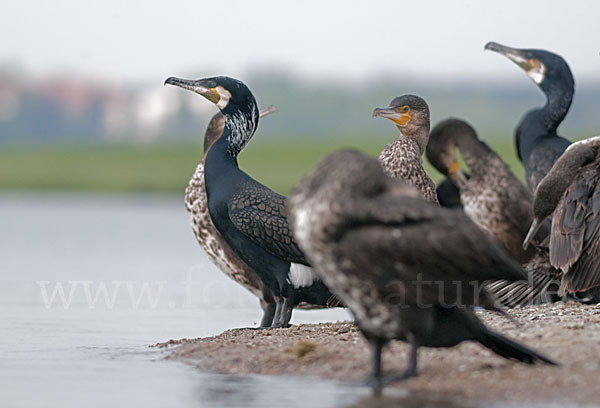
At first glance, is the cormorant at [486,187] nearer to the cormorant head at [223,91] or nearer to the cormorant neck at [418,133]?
the cormorant neck at [418,133]

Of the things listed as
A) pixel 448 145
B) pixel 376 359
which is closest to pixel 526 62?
pixel 448 145

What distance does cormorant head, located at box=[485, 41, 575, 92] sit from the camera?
1224 cm

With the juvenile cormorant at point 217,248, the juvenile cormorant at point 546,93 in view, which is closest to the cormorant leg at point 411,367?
the juvenile cormorant at point 217,248

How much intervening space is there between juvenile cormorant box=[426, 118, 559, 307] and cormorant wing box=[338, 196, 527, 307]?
4786 millimetres

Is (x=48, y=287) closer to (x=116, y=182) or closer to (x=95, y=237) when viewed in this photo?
(x=95, y=237)

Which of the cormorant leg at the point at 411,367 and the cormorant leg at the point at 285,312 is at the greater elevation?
the cormorant leg at the point at 411,367

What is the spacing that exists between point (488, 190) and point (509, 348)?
16.7 feet

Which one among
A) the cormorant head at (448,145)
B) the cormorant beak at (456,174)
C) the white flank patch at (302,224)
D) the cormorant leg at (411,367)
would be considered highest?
the white flank patch at (302,224)

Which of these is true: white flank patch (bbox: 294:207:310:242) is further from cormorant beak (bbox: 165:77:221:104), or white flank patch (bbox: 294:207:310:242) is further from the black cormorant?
the black cormorant

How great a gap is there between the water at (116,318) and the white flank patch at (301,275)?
97 cm

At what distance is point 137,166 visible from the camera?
47406mm

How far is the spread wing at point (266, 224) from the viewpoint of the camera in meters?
8.65

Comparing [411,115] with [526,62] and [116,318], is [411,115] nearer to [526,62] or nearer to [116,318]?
[116,318]

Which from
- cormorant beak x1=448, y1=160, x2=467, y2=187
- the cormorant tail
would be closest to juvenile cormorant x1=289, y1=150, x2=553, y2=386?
the cormorant tail
